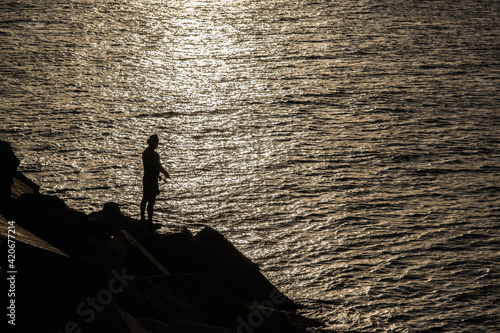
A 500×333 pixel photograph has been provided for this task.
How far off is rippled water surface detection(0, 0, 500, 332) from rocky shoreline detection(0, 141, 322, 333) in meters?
1.73

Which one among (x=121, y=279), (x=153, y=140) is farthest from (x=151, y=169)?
(x=121, y=279)

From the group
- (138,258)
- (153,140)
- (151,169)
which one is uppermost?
(153,140)

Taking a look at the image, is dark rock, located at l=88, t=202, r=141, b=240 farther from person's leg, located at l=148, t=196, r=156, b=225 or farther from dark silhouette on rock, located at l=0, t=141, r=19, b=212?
dark silhouette on rock, located at l=0, t=141, r=19, b=212

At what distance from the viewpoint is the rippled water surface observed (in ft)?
50.3

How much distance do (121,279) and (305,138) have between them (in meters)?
13.5

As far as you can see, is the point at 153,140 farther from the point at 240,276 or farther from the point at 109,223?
the point at 240,276

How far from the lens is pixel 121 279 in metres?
11.4

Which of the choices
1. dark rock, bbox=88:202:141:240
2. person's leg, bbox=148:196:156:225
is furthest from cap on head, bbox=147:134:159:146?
dark rock, bbox=88:202:141:240

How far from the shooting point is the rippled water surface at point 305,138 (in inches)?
604

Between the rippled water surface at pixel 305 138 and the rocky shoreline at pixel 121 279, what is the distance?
5.67 feet

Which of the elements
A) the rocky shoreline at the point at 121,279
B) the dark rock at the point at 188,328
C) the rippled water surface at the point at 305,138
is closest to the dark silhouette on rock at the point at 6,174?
the rocky shoreline at the point at 121,279

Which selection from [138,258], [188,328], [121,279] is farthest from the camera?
[138,258]

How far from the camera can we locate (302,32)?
40.3 m

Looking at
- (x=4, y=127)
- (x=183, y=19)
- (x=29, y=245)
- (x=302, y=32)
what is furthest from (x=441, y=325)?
(x=183, y=19)
